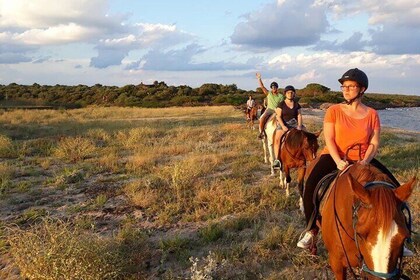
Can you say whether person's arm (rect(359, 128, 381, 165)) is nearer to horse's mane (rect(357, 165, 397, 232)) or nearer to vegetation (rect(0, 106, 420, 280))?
horse's mane (rect(357, 165, 397, 232))

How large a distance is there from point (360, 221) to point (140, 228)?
15.4 ft

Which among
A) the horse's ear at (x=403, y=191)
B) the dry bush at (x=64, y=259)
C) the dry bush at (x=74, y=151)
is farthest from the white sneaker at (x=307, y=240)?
the dry bush at (x=74, y=151)

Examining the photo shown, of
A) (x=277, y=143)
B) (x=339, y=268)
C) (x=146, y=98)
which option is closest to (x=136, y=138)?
(x=277, y=143)

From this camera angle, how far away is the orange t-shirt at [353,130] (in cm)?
421

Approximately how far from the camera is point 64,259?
15.0ft

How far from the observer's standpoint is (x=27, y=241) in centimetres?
480

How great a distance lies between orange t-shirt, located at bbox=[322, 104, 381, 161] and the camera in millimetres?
4207

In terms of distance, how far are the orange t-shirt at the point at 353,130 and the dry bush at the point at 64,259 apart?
10.0 ft

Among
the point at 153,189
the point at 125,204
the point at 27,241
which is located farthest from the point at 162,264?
the point at 153,189

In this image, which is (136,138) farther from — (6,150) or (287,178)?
(287,178)

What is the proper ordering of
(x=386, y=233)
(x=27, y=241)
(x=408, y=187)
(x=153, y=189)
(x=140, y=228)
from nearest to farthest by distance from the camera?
(x=386, y=233), (x=408, y=187), (x=27, y=241), (x=140, y=228), (x=153, y=189)

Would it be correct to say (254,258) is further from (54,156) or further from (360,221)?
(54,156)

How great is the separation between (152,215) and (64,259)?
3024 millimetres

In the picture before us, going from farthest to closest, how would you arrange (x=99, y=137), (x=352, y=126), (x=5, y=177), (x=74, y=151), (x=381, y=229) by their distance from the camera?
1. (x=99, y=137)
2. (x=74, y=151)
3. (x=5, y=177)
4. (x=352, y=126)
5. (x=381, y=229)
